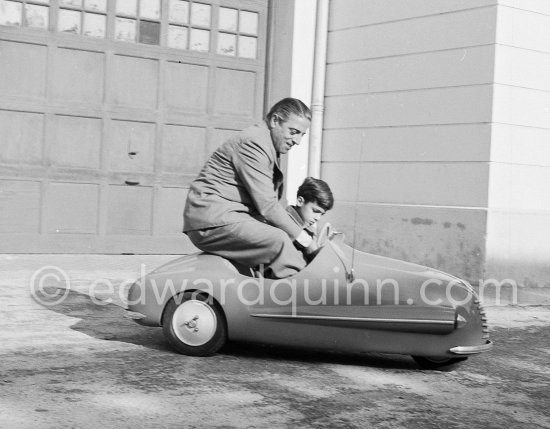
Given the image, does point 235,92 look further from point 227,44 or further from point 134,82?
point 134,82

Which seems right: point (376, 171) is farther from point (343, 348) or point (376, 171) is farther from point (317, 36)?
point (343, 348)

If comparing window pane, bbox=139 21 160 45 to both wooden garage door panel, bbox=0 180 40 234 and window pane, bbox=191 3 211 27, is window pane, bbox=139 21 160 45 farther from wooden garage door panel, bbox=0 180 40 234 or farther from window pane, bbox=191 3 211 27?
wooden garage door panel, bbox=0 180 40 234

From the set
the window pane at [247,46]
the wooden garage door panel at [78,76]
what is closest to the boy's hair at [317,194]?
the wooden garage door panel at [78,76]

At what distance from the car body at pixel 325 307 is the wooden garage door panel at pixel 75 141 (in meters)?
4.35

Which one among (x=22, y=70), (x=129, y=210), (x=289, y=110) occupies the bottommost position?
(x=129, y=210)

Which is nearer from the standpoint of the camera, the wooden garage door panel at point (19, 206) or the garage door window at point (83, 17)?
the wooden garage door panel at point (19, 206)

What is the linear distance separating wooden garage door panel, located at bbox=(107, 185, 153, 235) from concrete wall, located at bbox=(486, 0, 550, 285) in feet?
11.3

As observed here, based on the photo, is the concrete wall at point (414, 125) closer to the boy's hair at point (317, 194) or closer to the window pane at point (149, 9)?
the window pane at point (149, 9)

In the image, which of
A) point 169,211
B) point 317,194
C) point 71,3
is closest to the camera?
point 317,194

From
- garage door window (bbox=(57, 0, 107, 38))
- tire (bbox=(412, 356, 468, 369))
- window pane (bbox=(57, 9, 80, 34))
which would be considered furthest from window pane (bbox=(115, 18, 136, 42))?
tire (bbox=(412, 356, 468, 369))

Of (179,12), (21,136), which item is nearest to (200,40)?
(179,12)

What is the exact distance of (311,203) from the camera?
514cm

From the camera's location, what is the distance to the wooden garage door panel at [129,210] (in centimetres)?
915

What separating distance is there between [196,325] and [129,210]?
4.71 metres
